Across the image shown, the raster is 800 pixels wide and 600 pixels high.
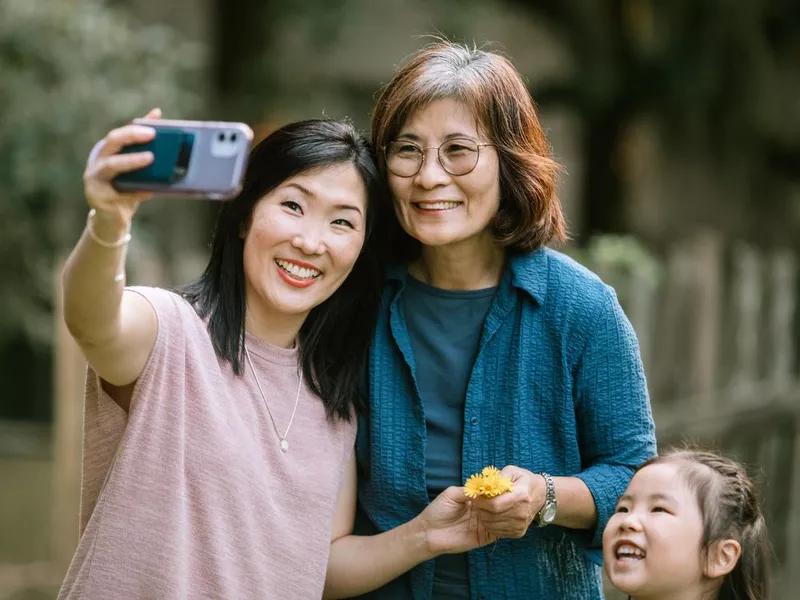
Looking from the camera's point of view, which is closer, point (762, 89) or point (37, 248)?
point (37, 248)

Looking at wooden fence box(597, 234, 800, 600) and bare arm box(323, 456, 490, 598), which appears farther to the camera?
wooden fence box(597, 234, 800, 600)

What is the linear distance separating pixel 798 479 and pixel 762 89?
3.00m

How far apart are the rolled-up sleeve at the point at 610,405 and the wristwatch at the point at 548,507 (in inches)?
4.2

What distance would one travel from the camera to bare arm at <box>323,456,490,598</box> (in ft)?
8.00

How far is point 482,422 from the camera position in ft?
8.39

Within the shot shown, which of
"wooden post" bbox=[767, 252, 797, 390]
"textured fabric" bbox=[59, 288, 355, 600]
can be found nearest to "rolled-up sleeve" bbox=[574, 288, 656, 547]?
"textured fabric" bbox=[59, 288, 355, 600]

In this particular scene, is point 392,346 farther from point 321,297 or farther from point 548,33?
point 548,33

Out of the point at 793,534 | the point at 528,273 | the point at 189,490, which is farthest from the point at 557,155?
the point at 189,490

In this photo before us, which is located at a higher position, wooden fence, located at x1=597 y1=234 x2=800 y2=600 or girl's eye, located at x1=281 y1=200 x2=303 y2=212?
girl's eye, located at x1=281 y1=200 x2=303 y2=212

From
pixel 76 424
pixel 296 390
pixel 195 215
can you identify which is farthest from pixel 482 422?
pixel 195 215

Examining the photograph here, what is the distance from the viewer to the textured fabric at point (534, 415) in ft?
8.33

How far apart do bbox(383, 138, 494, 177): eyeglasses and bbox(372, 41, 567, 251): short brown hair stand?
0.05 meters

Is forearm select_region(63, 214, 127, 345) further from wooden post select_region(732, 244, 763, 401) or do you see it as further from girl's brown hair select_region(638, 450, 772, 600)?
wooden post select_region(732, 244, 763, 401)

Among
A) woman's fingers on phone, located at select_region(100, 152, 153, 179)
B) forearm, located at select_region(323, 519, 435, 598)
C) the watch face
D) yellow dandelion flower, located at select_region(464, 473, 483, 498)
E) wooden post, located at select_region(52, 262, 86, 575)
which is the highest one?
woman's fingers on phone, located at select_region(100, 152, 153, 179)
